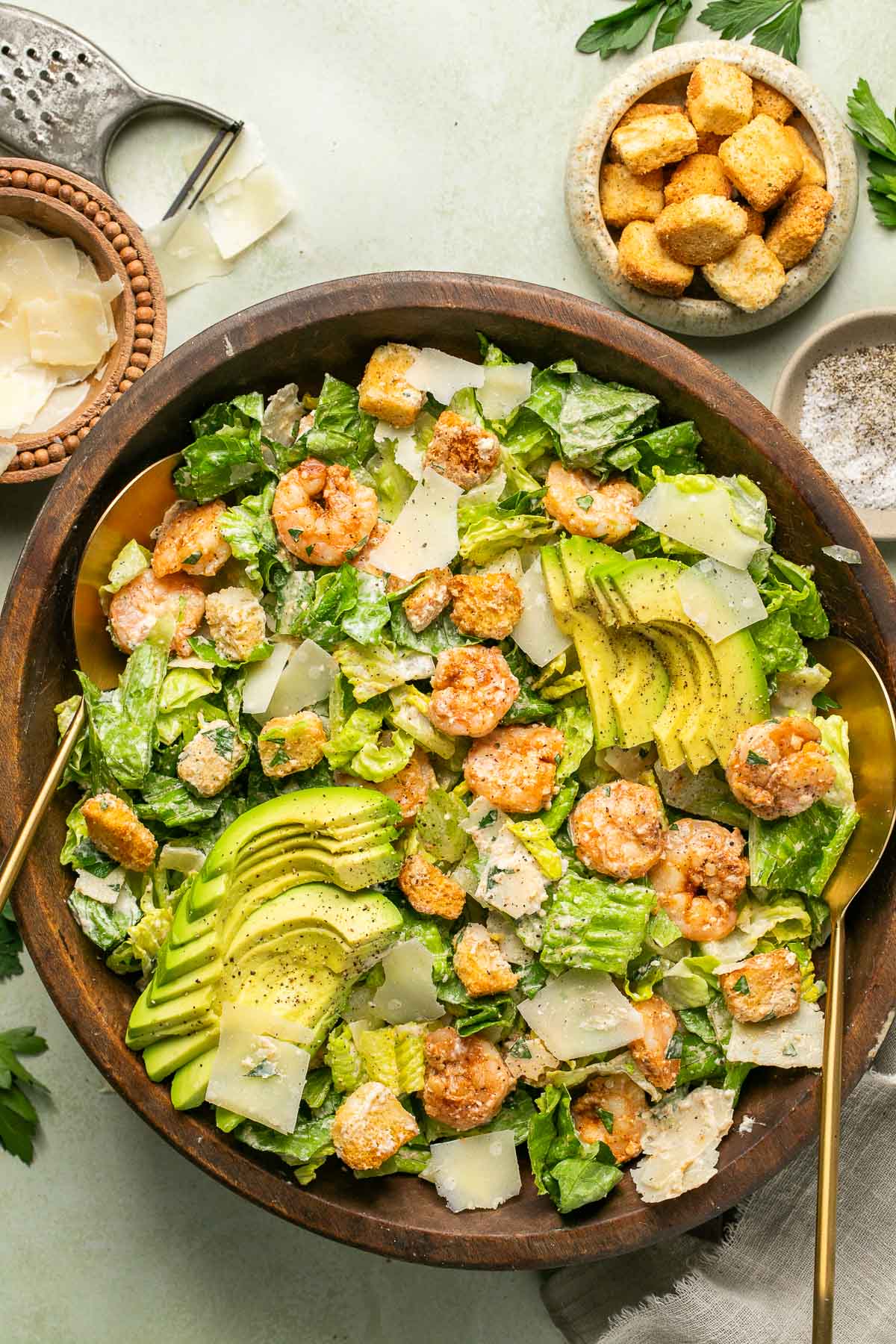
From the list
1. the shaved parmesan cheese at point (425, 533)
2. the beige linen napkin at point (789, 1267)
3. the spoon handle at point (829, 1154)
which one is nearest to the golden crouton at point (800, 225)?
the shaved parmesan cheese at point (425, 533)

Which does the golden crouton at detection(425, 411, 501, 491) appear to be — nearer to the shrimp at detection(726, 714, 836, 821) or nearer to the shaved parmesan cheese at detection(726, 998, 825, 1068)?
the shrimp at detection(726, 714, 836, 821)

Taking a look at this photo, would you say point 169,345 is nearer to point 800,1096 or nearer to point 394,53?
point 394,53

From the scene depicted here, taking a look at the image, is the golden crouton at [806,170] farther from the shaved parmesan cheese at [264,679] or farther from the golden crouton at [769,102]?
the shaved parmesan cheese at [264,679]

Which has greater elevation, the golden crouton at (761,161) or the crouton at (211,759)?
the golden crouton at (761,161)

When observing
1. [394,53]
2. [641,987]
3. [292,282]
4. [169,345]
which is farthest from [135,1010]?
[394,53]

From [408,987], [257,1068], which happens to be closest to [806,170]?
[408,987]

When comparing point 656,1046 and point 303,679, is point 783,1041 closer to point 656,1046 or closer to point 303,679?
→ point 656,1046
